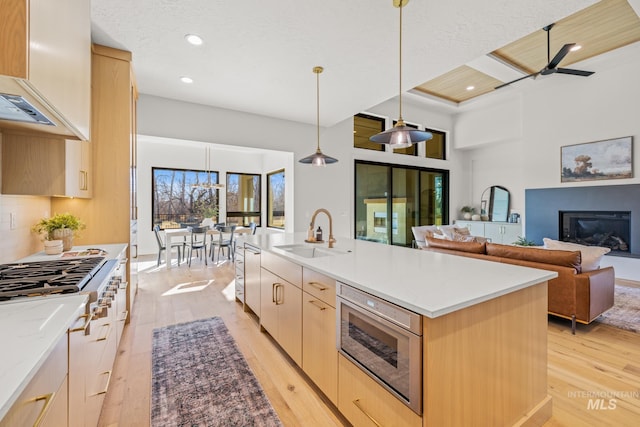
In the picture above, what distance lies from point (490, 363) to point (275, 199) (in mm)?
6751

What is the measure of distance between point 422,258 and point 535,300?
27.5 inches

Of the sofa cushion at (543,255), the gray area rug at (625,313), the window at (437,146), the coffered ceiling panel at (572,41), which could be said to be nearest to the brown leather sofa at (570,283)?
the sofa cushion at (543,255)

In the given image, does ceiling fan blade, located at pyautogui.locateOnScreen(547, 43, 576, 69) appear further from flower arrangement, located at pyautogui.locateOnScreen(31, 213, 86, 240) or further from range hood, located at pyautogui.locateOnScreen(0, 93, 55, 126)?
flower arrangement, located at pyautogui.locateOnScreen(31, 213, 86, 240)

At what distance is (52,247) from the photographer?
2.26m

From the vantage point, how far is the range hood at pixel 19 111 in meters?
1.19

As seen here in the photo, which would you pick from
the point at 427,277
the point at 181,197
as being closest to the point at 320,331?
the point at 427,277

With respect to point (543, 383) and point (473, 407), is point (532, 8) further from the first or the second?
point (473, 407)

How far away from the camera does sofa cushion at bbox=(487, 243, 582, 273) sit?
2.71 metres

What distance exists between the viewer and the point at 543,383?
1.61m

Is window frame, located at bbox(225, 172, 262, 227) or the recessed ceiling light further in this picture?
window frame, located at bbox(225, 172, 262, 227)

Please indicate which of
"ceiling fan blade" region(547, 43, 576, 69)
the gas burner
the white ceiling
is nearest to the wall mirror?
"ceiling fan blade" region(547, 43, 576, 69)

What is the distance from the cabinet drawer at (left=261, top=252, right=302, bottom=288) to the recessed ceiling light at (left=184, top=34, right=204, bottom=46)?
213cm

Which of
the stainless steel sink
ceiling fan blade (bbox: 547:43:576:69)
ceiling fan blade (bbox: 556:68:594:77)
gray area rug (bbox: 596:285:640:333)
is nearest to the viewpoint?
the stainless steel sink

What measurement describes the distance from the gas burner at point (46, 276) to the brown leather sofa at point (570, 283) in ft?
11.5
